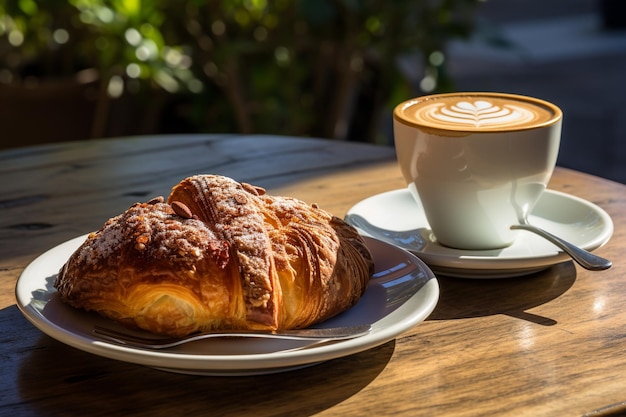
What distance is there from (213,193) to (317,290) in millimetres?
137

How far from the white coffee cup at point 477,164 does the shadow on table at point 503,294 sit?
0.24ft

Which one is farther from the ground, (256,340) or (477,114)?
(477,114)

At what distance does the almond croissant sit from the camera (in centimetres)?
71

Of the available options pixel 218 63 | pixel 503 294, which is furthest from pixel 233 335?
pixel 218 63

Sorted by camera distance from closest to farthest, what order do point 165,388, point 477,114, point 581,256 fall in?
point 165,388 → point 581,256 → point 477,114

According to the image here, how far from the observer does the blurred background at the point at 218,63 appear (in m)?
2.53

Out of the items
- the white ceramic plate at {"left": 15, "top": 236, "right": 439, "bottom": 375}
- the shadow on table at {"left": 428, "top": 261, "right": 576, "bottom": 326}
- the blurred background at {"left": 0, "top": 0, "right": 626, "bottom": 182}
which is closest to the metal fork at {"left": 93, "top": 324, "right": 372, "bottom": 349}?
the white ceramic plate at {"left": 15, "top": 236, "right": 439, "bottom": 375}

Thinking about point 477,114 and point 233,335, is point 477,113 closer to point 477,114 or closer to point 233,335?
point 477,114

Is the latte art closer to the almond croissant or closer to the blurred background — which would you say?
the almond croissant

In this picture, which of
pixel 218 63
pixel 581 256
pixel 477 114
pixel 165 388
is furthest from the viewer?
pixel 218 63

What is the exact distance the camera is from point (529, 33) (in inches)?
294

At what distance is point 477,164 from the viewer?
933 mm

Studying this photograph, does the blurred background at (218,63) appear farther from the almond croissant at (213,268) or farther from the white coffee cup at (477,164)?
the almond croissant at (213,268)

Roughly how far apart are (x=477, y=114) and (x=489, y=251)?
16 cm
